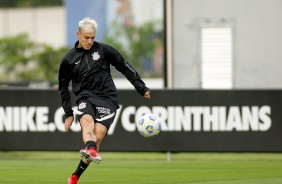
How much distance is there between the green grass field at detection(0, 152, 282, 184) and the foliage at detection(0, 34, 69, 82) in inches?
1526

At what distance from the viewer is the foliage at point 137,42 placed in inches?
2360

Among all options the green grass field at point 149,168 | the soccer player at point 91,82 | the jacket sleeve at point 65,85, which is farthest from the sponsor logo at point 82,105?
the green grass field at point 149,168

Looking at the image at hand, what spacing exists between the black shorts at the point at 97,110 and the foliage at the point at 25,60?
4734cm

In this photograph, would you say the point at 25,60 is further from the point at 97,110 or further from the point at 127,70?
the point at 97,110

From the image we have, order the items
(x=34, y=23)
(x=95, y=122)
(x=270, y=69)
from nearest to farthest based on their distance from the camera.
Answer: (x=95, y=122) < (x=270, y=69) < (x=34, y=23)

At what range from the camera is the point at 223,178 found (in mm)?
16172

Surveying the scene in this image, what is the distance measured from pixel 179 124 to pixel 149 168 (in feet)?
10.6

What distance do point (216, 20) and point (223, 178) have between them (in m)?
12.5

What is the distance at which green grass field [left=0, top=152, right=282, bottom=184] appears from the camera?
629 inches

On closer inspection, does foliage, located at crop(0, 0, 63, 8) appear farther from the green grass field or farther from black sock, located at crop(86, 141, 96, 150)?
black sock, located at crop(86, 141, 96, 150)

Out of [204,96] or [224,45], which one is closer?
[204,96]

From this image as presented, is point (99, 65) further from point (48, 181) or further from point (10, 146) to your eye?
point (10, 146)

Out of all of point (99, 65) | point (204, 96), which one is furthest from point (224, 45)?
point (99, 65)

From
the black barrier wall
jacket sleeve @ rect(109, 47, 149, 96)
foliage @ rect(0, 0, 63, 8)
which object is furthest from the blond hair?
foliage @ rect(0, 0, 63, 8)
